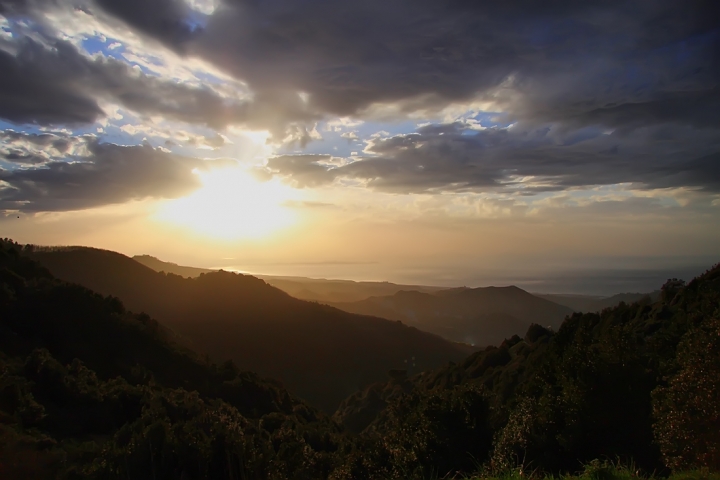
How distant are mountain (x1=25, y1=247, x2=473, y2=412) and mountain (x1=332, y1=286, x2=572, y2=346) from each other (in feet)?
142

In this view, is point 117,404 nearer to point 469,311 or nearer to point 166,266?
point 166,266

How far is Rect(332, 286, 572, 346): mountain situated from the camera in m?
142

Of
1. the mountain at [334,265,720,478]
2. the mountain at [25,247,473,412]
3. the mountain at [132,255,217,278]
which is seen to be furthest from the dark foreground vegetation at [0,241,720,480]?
the mountain at [132,255,217,278]

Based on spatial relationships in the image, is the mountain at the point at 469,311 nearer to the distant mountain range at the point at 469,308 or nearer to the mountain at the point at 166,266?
the distant mountain range at the point at 469,308

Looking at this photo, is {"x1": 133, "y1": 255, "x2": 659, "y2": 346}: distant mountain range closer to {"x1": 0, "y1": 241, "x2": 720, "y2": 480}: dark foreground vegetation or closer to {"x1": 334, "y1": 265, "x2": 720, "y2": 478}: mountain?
{"x1": 0, "y1": 241, "x2": 720, "y2": 480}: dark foreground vegetation

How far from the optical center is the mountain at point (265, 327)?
77438mm

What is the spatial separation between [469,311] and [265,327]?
99134 millimetres

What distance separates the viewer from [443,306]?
176875 mm

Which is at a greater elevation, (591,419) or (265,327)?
(591,419)

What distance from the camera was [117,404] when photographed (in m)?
29.8

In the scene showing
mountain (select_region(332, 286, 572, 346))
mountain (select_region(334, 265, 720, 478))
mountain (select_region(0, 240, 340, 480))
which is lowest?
mountain (select_region(332, 286, 572, 346))

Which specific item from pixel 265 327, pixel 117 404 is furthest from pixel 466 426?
pixel 265 327

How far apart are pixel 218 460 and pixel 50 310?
3621 centimetres

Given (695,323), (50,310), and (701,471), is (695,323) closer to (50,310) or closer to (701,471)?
(701,471)
